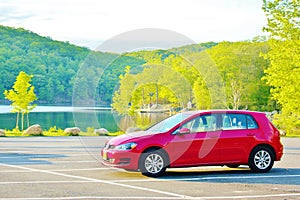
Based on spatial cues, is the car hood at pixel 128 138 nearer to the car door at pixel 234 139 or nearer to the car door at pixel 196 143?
the car door at pixel 196 143

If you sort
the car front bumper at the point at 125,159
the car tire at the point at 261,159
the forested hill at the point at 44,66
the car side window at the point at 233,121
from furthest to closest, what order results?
the forested hill at the point at 44,66
the car tire at the point at 261,159
the car side window at the point at 233,121
the car front bumper at the point at 125,159

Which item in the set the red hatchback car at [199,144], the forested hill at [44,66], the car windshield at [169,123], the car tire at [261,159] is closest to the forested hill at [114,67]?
the forested hill at [44,66]

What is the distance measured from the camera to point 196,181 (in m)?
11.7

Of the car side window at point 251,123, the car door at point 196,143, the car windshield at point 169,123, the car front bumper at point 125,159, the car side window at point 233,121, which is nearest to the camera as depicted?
the car front bumper at point 125,159

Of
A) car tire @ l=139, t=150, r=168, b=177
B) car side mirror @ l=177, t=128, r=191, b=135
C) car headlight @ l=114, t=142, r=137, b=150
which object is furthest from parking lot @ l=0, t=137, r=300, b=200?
car side mirror @ l=177, t=128, r=191, b=135

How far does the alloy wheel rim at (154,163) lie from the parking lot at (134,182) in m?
0.24

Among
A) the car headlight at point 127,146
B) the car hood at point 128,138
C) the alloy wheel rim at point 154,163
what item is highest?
the car hood at point 128,138

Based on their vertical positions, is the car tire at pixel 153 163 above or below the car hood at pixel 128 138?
below

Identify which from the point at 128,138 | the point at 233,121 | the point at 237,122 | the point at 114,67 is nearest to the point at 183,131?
the point at 128,138

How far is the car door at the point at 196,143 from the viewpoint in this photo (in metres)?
12.4

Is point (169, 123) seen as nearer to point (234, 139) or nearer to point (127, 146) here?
point (127, 146)

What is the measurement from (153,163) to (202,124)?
149 cm

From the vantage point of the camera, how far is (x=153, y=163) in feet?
40.4

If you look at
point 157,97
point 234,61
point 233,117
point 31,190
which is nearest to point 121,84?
point 157,97
